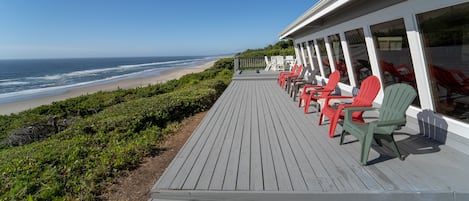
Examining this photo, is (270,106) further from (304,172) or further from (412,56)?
(304,172)

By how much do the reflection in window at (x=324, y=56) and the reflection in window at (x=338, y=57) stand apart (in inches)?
21.2

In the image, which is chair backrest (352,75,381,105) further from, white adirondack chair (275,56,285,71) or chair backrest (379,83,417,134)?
white adirondack chair (275,56,285,71)

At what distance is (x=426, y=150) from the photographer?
2865mm

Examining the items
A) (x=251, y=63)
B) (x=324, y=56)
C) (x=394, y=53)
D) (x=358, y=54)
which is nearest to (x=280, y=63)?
(x=251, y=63)

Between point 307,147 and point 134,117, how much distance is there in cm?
386

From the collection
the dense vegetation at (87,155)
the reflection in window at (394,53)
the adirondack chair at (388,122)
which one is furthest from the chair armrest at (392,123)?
the dense vegetation at (87,155)

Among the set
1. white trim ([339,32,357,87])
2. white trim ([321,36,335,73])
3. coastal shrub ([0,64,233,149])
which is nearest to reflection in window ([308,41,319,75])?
white trim ([321,36,335,73])

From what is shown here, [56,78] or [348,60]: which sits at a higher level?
[348,60]

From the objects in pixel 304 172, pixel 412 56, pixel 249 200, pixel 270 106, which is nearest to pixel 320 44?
pixel 270 106

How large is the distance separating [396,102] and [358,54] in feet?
7.85

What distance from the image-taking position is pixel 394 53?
376 cm

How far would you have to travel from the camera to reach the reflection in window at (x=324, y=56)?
22.6 feet

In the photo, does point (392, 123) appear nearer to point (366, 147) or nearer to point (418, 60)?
point (366, 147)

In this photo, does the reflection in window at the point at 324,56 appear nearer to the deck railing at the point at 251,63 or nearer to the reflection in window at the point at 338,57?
the reflection in window at the point at 338,57
